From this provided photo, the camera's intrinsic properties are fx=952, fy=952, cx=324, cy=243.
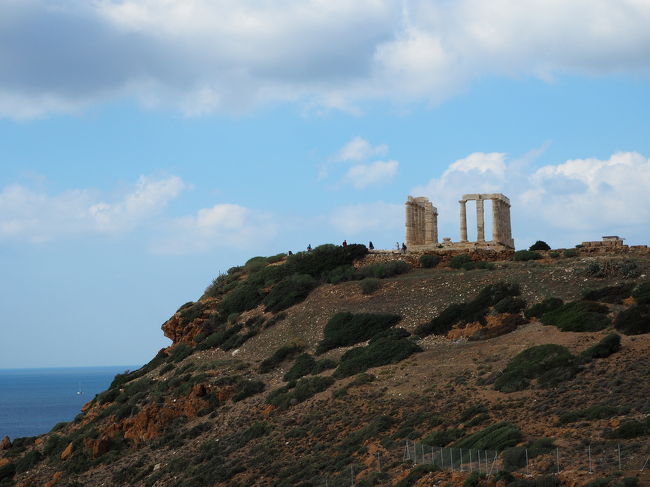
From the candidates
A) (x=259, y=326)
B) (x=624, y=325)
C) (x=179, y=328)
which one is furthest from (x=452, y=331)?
(x=179, y=328)

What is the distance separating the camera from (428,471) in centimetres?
3117

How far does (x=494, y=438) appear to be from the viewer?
31.8m

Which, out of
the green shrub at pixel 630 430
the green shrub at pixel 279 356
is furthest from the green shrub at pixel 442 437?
the green shrub at pixel 279 356

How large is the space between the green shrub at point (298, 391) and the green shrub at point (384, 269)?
15.3 metres

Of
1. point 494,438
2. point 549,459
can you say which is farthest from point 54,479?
point 549,459

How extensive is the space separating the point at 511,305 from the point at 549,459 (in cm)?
2303

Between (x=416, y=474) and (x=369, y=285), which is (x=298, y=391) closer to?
(x=369, y=285)

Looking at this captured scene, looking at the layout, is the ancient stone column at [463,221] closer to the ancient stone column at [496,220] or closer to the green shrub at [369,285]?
the ancient stone column at [496,220]

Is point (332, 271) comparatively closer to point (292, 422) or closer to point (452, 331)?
point (452, 331)

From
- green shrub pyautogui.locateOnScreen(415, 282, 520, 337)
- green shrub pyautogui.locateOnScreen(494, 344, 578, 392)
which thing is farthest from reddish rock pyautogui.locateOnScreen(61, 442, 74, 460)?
green shrub pyautogui.locateOnScreen(494, 344, 578, 392)

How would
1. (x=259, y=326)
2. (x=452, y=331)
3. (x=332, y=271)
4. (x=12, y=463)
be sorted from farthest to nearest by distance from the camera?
(x=332, y=271) → (x=259, y=326) → (x=12, y=463) → (x=452, y=331)

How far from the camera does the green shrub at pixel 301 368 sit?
50.5 metres

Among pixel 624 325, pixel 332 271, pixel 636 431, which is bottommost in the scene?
pixel 636 431

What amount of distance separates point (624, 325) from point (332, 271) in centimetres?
2519
